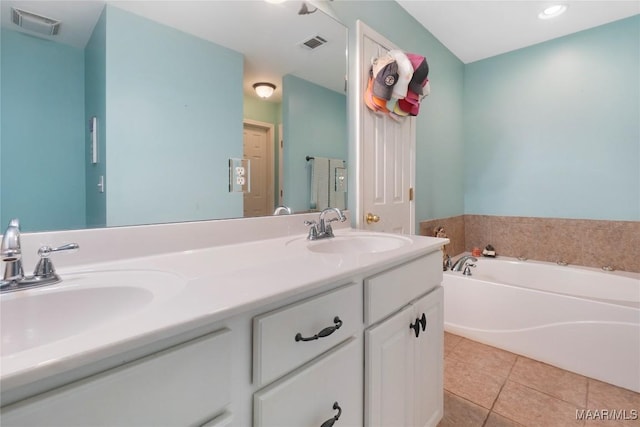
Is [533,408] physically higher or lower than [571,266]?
lower

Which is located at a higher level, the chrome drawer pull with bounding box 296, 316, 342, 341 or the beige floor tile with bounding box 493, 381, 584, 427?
the chrome drawer pull with bounding box 296, 316, 342, 341

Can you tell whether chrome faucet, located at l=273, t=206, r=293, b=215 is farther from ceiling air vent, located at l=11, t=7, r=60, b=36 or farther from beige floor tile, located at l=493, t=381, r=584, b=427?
beige floor tile, located at l=493, t=381, r=584, b=427

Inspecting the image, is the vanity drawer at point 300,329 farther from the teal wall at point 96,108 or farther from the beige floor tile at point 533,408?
the beige floor tile at point 533,408

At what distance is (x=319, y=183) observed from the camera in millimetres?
1576

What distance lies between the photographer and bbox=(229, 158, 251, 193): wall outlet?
1188 millimetres

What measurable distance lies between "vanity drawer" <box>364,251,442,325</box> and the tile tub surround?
112 cm

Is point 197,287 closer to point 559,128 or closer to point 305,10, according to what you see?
point 305,10

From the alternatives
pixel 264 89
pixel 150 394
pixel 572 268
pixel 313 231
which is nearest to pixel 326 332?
pixel 150 394

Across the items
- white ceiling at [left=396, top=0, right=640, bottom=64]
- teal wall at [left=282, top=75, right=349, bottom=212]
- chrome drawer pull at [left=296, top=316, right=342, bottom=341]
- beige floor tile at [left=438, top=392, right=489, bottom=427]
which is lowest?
beige floor tile at [left=438, top=392, right=489, bottom=427]

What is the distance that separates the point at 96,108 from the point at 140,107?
12 cm

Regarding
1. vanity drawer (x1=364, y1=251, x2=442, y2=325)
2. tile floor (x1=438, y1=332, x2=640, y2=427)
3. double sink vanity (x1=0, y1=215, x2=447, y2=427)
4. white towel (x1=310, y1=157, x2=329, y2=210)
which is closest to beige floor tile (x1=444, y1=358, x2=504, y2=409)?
tile floor (x1=438, y1=332, x2=640, y2=427)

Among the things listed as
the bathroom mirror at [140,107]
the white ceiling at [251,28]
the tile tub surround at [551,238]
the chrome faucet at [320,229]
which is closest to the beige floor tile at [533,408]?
the tile tub surround at [551,238]

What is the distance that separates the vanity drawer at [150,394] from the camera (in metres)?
0.37

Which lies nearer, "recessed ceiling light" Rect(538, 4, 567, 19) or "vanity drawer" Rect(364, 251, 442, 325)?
"vanity drawer" Rect(364, 251, 442, 325)
